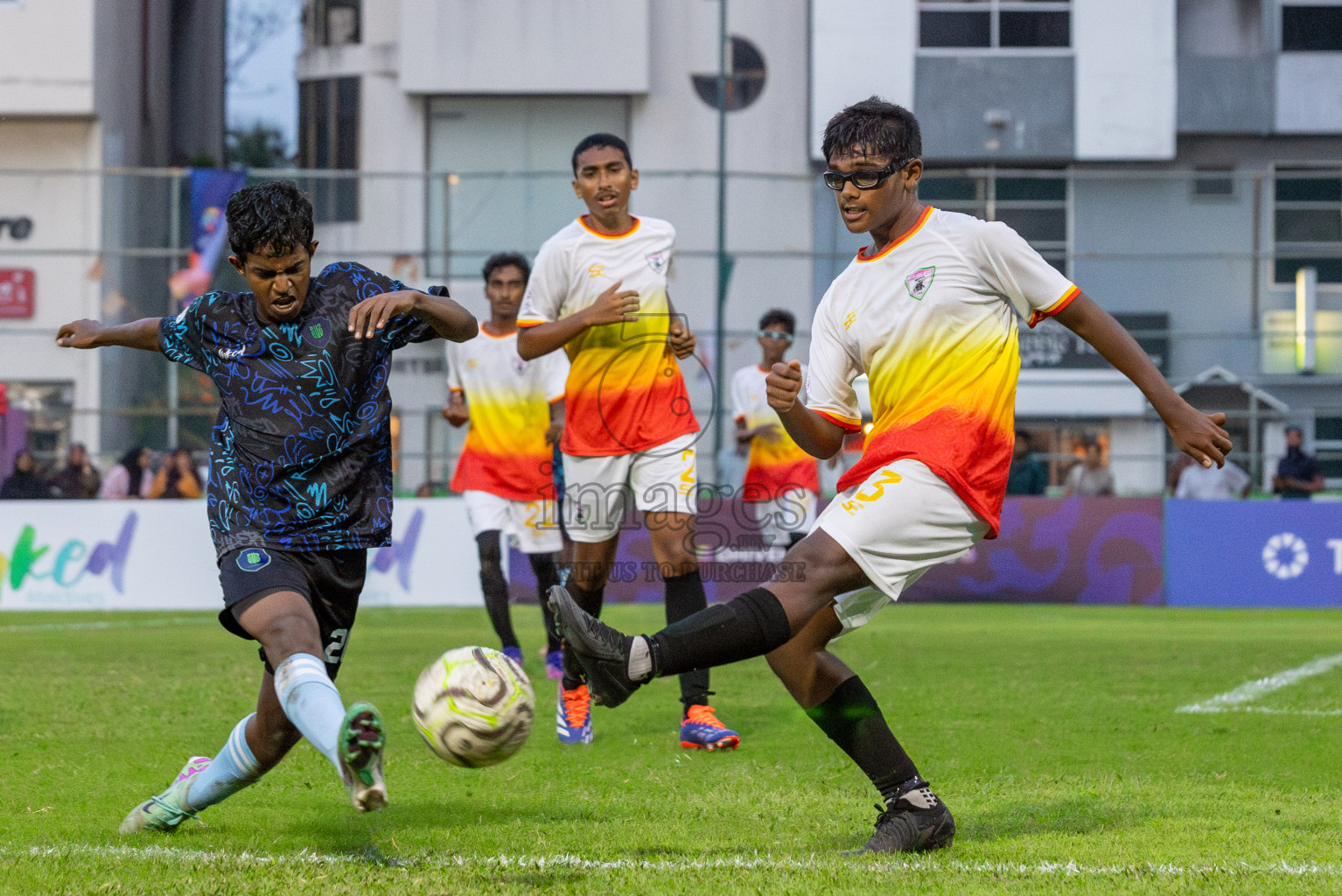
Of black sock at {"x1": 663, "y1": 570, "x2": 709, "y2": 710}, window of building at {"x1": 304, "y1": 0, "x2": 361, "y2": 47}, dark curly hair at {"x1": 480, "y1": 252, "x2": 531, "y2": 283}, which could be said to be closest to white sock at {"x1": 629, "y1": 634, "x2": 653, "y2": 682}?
black sock at {"x1": 663, "y1": 570, "x2": 709, "y2": 710}

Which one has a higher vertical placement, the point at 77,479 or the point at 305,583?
the point at 305,583

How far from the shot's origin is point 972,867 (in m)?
3.83

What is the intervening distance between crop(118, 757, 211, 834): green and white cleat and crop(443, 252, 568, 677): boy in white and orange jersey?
444cm

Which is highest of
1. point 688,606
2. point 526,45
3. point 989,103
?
point 526,45

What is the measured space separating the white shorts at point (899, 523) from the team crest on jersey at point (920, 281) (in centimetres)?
50

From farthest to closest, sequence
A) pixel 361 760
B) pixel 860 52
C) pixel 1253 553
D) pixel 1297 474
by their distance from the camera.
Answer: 1. pixel 860 52
2. pixel 1297 474
3. pixel 1253 553
4. pixel 361 760

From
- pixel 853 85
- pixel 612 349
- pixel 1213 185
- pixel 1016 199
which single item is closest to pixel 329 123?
pixel 853 85

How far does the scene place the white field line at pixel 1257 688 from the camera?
7098 millimetres

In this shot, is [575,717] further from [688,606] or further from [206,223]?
[206,223]

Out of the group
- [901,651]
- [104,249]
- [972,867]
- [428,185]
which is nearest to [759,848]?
[972,867]

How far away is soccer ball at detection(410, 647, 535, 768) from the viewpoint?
357 cm

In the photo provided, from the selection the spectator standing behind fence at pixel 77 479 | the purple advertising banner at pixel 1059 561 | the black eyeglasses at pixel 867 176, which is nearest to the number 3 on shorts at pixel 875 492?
the black eyeglasses at pixel 867 176

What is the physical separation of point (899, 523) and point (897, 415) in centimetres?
39

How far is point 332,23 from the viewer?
2677 cm
